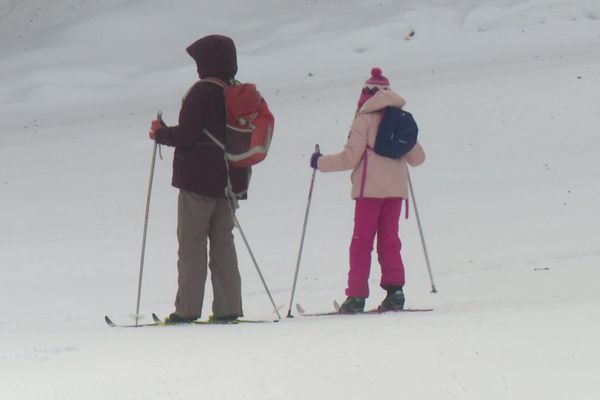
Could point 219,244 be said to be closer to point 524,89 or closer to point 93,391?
point 93,391

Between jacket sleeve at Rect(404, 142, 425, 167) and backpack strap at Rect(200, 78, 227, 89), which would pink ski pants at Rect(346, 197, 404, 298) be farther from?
backpack strap at Rect(200, 78, 227, 89)

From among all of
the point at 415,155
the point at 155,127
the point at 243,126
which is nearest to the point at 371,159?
the point at 415,155

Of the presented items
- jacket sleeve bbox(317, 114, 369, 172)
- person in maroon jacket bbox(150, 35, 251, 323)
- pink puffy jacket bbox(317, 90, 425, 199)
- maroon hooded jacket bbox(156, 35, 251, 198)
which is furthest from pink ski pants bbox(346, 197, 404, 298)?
maroon hooded jacket bbox(156, 35, 251, 198)

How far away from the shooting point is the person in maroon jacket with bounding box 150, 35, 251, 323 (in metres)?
7.34

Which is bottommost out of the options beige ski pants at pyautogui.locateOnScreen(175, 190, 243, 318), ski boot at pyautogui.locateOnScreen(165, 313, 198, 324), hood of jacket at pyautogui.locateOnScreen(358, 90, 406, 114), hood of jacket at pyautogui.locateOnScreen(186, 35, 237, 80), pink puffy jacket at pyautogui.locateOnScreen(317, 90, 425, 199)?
ski boot at pyautogui.locateOnScreen(165, 313, 198, 324)

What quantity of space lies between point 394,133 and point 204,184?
1.16 meters

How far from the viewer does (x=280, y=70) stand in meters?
20.4

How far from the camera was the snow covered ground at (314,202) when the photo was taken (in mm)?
5504

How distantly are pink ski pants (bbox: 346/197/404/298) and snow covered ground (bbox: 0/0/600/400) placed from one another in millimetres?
378

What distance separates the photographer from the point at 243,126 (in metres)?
7.40

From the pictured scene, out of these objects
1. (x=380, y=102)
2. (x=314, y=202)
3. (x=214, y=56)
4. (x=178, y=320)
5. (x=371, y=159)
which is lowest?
(x=178, y=320)

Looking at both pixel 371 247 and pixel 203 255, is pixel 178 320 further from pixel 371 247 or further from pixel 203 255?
pixel 371 247

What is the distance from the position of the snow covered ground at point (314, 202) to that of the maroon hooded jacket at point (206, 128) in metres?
0.89

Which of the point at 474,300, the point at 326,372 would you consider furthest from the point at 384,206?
the point at 326,372
